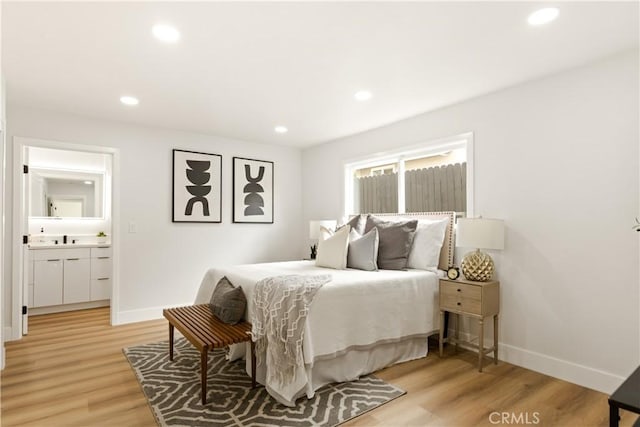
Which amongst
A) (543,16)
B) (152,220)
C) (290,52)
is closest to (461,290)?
(543,16)

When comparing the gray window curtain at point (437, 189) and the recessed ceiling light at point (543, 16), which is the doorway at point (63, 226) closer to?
the gray window curtain at point (437, 189)

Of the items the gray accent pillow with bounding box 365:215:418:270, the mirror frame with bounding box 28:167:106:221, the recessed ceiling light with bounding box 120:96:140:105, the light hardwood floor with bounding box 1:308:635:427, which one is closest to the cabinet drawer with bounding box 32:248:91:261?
the mirror frame with bounding box 28:167:106:221

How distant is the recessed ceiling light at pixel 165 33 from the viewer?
214 centimetres

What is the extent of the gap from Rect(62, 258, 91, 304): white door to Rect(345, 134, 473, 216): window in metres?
3.78

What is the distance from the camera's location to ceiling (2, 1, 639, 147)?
1.99 m

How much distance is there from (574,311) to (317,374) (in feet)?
6.53

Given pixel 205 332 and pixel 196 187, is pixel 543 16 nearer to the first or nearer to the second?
pixel 205 332

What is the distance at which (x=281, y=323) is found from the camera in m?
2.32

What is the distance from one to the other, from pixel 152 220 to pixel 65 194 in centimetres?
213

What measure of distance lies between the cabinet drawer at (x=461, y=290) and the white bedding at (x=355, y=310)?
127 mm

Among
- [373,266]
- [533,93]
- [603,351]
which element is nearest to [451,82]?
[533,93]

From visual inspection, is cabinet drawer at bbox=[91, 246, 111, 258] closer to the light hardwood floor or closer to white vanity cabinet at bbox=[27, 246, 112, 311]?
white vanity cabinet at bbox=[27, 246, 112, 311]

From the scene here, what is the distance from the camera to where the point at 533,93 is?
289 centimetres

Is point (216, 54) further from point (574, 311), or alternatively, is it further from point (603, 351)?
point (603, 351)
